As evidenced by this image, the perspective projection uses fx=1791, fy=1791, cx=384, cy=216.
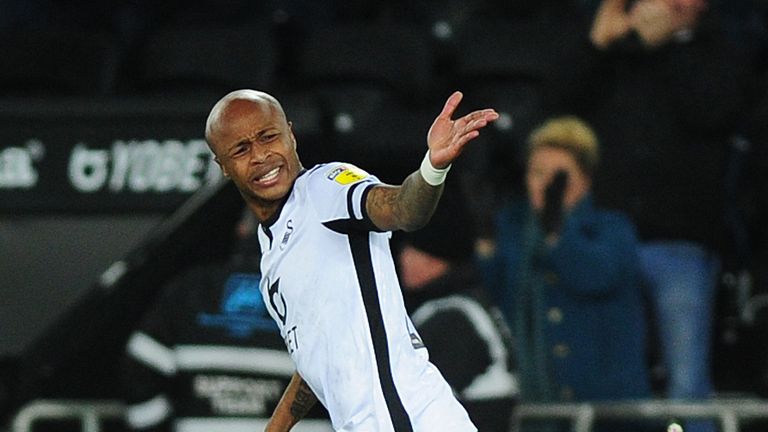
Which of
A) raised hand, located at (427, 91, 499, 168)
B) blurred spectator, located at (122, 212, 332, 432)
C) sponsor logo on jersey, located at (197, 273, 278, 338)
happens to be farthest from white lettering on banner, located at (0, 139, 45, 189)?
raised hand, located at (427, 91, 499, 168)

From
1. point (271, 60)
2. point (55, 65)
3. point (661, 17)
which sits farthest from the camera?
point (55, 65)

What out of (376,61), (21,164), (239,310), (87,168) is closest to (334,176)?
(239,310)

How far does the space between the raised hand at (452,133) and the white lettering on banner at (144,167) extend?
4187 mm

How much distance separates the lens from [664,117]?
7.53m

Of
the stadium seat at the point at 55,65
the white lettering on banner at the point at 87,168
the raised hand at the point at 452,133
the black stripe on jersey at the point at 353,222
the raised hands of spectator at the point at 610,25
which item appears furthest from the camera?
the stadium seat at the point at 55,65

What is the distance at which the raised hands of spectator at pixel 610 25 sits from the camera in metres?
7.34

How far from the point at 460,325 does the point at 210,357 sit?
93 centimetres

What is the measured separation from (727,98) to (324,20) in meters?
3.09

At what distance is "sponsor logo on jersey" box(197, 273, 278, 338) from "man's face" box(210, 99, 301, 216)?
1970 mm

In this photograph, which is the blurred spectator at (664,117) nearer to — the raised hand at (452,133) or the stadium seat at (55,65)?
the stadium seat at (55,65)

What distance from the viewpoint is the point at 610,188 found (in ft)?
25.0

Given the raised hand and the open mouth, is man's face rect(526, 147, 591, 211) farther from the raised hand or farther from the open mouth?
the raised hand

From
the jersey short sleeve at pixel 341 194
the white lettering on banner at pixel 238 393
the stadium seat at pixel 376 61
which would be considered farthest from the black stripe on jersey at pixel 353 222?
the stadium seat at pixel 376 61

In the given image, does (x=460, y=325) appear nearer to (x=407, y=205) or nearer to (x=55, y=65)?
(x=407, y=205)
